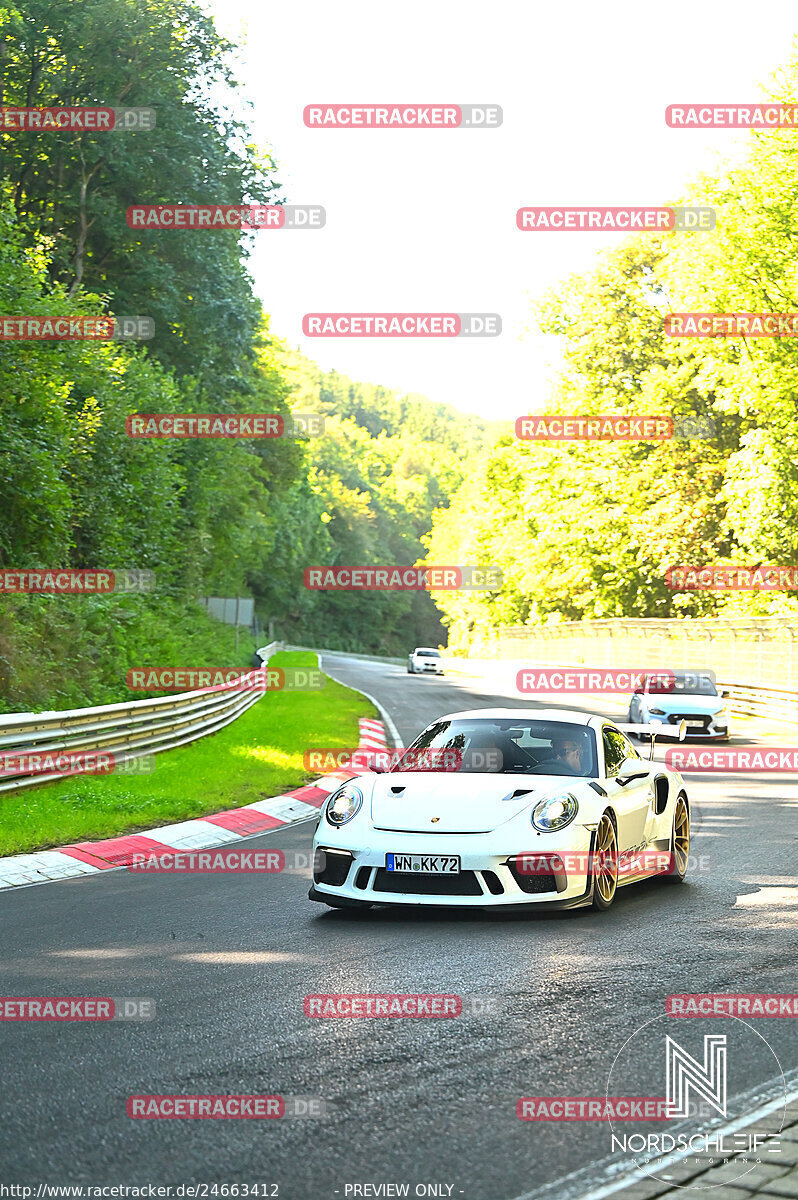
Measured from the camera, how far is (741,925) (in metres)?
8.32

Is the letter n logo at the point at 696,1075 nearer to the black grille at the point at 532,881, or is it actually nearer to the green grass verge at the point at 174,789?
the black grille at the point at 532,881

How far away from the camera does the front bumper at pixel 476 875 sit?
27.0 ft

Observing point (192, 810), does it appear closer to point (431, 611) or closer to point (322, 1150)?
point (322, 1150)

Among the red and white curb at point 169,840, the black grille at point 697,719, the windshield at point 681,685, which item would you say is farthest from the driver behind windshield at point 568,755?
the windshield at point 681,685

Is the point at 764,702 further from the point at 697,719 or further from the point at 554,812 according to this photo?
the point at 554,812

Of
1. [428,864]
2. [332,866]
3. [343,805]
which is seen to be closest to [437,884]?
[428,864]

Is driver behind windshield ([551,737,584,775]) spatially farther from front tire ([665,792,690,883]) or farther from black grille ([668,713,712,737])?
black grille ([668,713,712,737])

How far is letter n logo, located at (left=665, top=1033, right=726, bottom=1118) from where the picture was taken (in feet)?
15.9

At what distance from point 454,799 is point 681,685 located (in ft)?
64.6

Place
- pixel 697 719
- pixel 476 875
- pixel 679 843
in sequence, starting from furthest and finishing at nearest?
pixel 697 719, pixel 679 843, pixel 476 875

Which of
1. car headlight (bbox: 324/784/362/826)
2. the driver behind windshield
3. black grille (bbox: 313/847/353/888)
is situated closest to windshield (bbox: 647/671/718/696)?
the driver behind windshield

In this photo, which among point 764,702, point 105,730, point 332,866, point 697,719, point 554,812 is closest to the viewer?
point 554,812

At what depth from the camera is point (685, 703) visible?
84.7 feet

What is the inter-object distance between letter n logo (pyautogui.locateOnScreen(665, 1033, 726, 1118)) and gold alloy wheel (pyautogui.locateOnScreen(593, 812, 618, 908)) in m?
2.91
